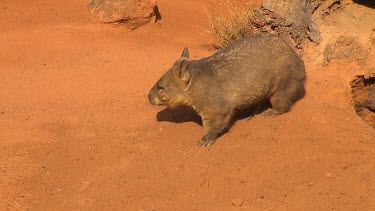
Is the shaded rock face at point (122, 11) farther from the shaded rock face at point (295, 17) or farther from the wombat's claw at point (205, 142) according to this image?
the wombat's claw at point (205, 142)

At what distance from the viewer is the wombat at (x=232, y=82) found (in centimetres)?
620

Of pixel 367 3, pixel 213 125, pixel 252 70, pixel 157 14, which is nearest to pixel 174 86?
pixel 213 125

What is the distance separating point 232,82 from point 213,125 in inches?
24.3

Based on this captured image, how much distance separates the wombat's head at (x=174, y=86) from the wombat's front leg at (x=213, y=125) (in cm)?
40

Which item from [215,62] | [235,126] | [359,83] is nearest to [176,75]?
[215,62]

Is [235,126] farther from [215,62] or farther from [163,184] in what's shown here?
[163,184]

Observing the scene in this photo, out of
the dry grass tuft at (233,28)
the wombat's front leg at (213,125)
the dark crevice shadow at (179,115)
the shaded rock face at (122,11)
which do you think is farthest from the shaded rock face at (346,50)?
the shaded rock face at (122,11)

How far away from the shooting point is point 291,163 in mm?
5805

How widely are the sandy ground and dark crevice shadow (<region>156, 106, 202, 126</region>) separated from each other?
0.13 ft

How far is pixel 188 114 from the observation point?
7.06 metres

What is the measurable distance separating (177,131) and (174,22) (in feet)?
17.6

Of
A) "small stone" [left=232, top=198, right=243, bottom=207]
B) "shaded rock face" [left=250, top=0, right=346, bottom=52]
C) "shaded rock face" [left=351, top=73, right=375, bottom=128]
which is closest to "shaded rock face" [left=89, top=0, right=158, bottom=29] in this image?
"shaded rock face" [left=250, top=0, right=346, bottom=52]

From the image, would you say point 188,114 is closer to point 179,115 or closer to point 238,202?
point 179,115

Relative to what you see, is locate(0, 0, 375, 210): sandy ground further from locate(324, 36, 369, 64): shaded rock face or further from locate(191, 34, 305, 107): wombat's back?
locate(191, 34, 305, 107): wombat's back
